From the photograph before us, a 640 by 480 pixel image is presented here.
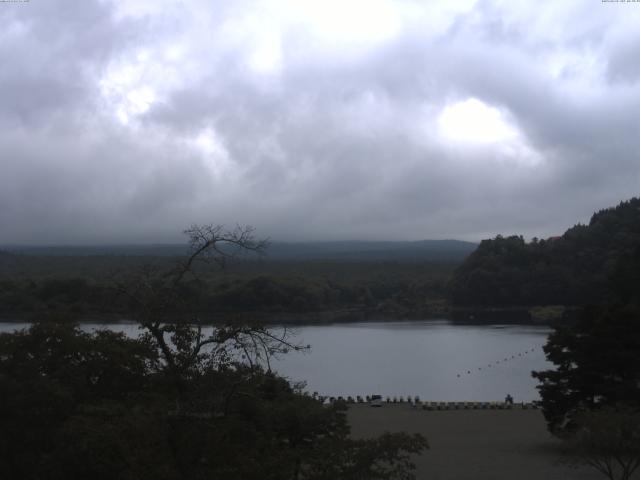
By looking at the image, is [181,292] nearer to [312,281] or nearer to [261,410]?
[261,410]

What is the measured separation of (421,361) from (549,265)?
3514 cm

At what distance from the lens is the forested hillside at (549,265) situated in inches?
2621

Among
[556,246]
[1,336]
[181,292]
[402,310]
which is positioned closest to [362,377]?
[1,336]

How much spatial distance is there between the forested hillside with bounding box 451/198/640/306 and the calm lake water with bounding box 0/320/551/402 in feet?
43.3

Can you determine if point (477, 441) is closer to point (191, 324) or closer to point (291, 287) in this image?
point (191, 324)

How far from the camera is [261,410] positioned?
8.02 metres

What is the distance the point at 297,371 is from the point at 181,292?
2785cm

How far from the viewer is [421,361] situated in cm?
3903

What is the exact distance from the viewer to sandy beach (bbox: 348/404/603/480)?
1442cm

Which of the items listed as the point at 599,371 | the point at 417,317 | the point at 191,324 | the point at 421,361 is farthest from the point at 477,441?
the point at 417,317

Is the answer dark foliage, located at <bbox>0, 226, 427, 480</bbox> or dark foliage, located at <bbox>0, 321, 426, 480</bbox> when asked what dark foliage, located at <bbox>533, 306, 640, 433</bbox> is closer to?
dark foliage, located at <bbox>0, 321, 426, 480</bbox>

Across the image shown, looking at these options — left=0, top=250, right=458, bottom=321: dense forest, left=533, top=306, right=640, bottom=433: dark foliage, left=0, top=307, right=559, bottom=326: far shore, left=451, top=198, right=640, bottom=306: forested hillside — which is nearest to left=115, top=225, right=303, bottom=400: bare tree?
left=533, top=306, right=640, bottom=433: dark foliage

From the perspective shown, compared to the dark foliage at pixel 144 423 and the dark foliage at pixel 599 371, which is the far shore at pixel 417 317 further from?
the dark foliage at pixel 144 423

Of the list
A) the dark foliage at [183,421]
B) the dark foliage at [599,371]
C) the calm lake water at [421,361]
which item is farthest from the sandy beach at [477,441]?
the dark foliage at [183,421]
